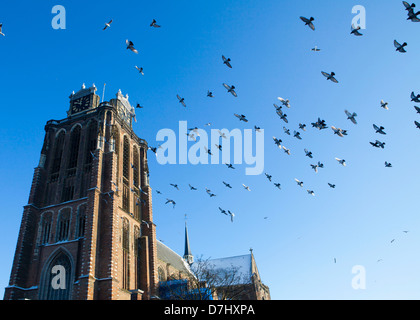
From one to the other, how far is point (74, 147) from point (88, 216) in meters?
14.3

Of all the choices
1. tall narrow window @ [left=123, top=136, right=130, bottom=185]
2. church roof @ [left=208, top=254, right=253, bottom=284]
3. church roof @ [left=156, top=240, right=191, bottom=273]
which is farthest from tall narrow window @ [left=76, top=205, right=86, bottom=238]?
church roof @ [left=208, top=254, right=253, bottom=284]

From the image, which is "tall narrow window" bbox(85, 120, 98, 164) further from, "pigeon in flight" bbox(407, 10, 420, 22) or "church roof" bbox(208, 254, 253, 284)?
"pigeon in flight" bbox(407, 10, 420, 22)

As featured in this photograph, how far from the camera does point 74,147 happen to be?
146 ft

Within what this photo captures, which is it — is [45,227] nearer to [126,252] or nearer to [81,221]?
[81,221]

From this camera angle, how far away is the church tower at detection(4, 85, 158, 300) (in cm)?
3256

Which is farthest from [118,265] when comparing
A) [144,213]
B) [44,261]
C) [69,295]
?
[144,213]

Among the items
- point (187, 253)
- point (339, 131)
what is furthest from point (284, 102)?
point (187, 253)

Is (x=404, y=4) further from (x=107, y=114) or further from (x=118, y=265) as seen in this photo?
(x=107, y=114)

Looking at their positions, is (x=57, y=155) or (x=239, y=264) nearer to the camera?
(x=57, y=155)

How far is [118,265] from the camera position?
3441 centimetres

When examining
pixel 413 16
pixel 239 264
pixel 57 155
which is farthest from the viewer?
pixel 239 264

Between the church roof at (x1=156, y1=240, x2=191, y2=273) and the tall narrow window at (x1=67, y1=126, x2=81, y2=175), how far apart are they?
21578mm
